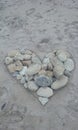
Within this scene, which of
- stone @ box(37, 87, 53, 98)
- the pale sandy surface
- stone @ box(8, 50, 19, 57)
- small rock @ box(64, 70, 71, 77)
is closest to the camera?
the pale sandy surface

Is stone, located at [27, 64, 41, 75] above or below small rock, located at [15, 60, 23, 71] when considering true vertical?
above

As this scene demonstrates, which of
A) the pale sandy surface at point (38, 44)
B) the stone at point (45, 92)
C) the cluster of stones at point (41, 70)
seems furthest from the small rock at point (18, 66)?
the stone at point (45, 92)

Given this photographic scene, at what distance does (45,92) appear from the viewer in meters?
1.89

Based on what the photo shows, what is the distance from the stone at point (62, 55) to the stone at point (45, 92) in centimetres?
36

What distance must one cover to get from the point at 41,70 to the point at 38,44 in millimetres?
423

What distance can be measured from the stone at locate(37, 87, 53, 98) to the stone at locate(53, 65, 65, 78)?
0.15 metres

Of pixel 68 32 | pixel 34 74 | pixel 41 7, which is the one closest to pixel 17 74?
pixel 34 74

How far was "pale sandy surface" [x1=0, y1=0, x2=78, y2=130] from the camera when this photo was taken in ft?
→ 5.72

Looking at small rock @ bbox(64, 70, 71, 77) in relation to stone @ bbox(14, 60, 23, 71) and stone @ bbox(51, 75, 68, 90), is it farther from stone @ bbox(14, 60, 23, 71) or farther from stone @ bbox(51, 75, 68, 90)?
stone @ bbox(14, 60, 23, 71)

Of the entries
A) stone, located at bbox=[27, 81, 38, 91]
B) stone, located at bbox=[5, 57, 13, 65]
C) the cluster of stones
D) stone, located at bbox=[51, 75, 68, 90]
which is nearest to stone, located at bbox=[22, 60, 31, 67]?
the cluster of stones

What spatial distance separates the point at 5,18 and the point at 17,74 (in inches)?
39.7

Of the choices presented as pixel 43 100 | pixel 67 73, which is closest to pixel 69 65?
pixel 67 73

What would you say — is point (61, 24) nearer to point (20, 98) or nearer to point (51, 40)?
point (51, 40)

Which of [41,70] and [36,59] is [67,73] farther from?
[36,59]
